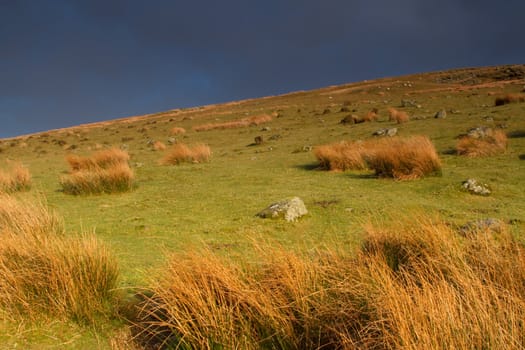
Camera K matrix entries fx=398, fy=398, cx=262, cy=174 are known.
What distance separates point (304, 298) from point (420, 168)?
25.3 ft

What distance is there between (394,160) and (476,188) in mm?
2332

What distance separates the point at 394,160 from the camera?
992cm

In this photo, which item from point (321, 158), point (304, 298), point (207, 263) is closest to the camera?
point (304, 298)

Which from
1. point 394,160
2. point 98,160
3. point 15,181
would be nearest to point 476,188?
point 394,160

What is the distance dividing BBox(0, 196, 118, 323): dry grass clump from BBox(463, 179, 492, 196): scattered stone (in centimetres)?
689

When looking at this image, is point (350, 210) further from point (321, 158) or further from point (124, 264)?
point (321, 158)

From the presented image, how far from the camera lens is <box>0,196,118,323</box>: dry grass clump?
11.4ft

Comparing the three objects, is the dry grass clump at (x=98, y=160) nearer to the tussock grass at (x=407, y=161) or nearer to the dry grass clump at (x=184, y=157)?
the dry grass clump at (x=184, y=157)

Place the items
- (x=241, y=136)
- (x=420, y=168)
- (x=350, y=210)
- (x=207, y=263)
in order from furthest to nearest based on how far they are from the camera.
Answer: (x=241, y=136) → (x=420, y=168) → (x=350, y=210) → (x=207, y=263)

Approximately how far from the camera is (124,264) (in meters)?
4.71

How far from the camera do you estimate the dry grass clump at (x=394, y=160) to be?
31.7 feet

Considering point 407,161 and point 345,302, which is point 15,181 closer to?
point 407,161

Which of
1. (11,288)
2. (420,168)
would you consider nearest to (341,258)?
(11,288)

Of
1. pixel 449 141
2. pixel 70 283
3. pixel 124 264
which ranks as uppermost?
pixel 70 283
